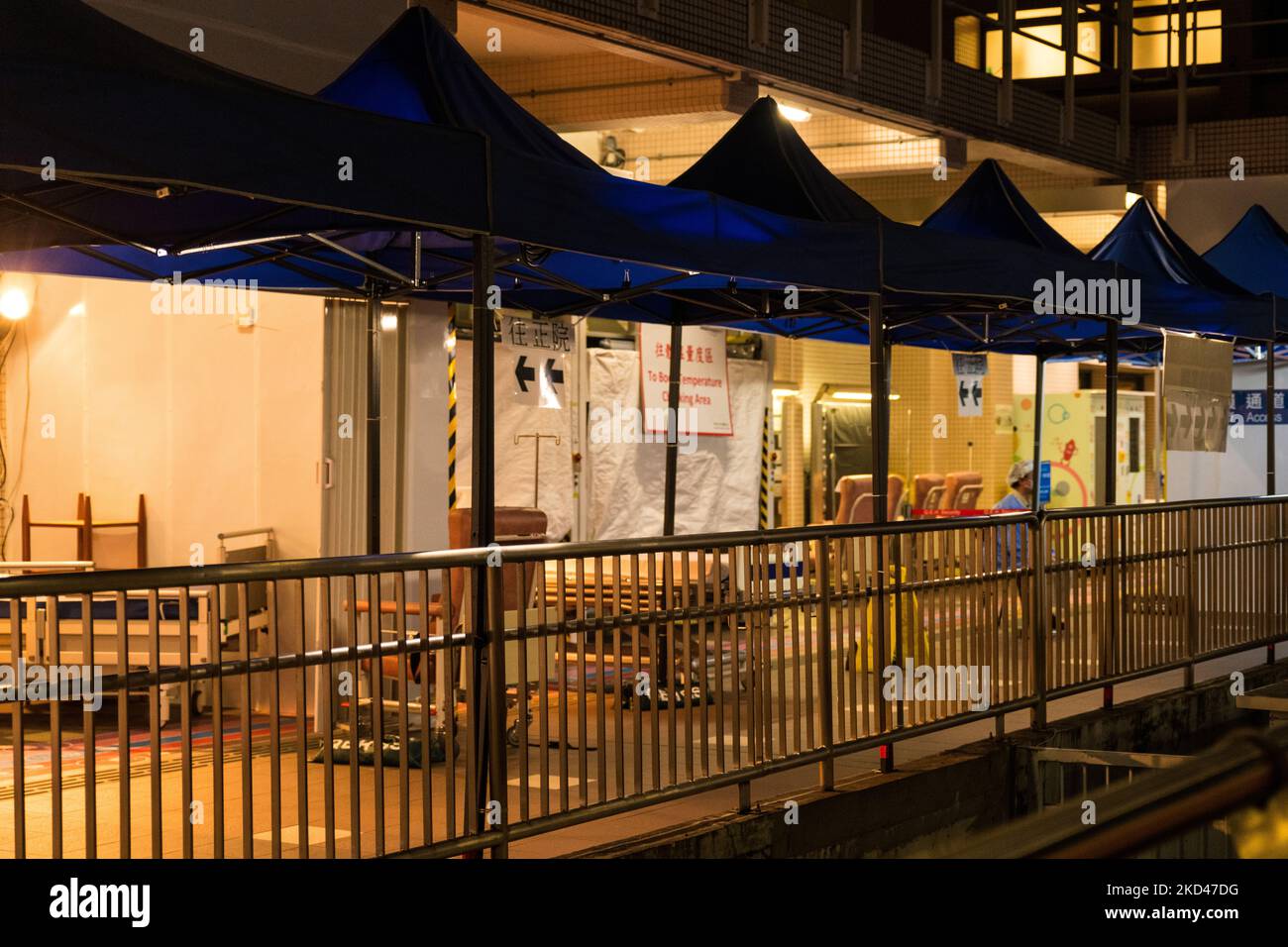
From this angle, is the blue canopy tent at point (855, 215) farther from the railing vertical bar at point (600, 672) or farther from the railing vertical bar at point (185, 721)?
the railing vertical bar at point (185, 721)

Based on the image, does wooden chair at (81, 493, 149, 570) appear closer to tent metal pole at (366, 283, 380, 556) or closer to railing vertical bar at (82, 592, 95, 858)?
tent metal pole at (366, 283, 380, 556)

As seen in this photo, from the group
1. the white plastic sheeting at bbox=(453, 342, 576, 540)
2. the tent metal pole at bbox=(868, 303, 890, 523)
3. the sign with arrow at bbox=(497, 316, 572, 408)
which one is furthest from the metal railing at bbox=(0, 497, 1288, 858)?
the white plastic sheeting at bbox=(453, 342, 576, 540)

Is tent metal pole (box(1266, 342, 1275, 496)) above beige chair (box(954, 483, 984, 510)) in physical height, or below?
above

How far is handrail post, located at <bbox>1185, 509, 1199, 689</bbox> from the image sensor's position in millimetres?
10125

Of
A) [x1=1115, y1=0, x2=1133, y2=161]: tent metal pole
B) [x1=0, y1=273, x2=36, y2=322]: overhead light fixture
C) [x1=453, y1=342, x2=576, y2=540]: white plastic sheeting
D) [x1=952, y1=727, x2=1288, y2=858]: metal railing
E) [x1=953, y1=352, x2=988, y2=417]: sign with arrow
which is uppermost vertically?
[x1=1115, y1=0, x2=1133, y2=161]: tent metal pole

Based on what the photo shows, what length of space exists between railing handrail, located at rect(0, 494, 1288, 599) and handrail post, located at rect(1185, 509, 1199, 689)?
Answer: 2166 mm

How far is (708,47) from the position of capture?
12188 mm

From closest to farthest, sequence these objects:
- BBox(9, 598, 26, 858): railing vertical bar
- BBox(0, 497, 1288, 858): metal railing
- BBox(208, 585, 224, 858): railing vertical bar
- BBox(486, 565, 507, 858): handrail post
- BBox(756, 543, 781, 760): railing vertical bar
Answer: BBox(9, 598, 26, 858): railing vertical bar
BBox(208, 585, 224, 858): railing vertical bar
BBox(0, 497, 1288, 858): metal railing
BBox(486, 565, 507, 858): handrail post
BBox(756, 543, 781, 760): railing vertical bar

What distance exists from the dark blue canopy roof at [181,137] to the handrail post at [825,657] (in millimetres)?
2330

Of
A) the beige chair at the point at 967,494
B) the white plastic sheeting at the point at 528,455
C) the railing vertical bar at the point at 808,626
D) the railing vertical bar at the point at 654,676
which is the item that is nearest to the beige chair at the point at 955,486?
the beige chair at the point at 967,494

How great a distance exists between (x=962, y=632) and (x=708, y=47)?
19.4 ft

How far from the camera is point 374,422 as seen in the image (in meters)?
8.66
